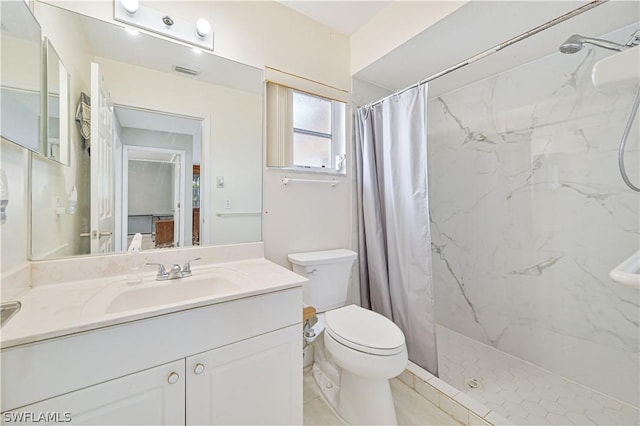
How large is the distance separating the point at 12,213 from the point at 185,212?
594 mm

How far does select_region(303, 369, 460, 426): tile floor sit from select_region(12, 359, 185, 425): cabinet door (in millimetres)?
816

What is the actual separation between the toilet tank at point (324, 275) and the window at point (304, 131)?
0.60 meters

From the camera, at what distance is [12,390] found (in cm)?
65

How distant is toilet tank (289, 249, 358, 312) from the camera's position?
5.31 ft

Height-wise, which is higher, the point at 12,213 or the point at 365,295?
the point at 12,213

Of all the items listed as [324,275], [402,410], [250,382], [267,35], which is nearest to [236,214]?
[324,275]

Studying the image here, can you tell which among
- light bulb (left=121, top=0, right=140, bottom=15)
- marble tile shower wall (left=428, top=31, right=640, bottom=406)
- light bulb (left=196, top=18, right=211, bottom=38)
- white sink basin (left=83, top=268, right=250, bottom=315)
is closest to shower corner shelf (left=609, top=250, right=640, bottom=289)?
marble tile shower wall (left=428, top=31, right=640, bottom=406)

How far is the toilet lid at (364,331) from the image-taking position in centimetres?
124

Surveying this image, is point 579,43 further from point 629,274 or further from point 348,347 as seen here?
point 348,347

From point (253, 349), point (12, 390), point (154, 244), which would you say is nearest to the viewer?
point (12, 390)

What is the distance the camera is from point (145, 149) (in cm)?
128

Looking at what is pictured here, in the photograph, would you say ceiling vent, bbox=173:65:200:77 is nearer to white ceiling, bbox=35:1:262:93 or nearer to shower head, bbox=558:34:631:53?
white ceiling, bbox=35:1:262:93

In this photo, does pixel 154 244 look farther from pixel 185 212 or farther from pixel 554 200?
pixel 554 200

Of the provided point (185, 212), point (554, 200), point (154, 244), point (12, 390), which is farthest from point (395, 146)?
point (12, 390)
